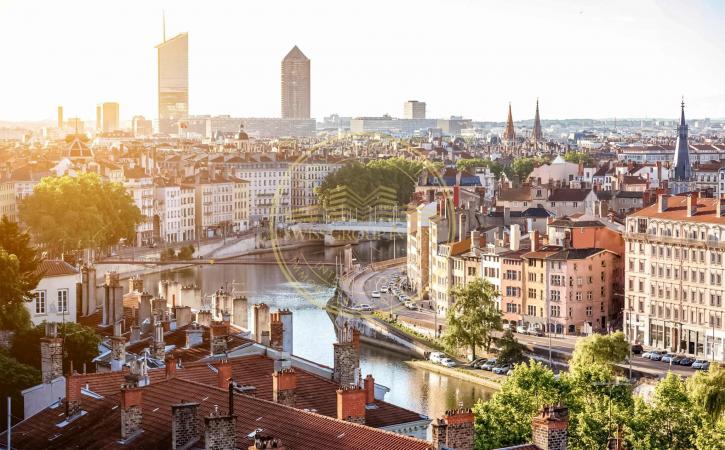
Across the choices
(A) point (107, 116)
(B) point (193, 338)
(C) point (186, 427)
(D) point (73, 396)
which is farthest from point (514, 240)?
(A) point (107, 116)

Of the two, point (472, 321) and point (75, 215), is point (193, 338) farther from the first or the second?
point (75, 215)

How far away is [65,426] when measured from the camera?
43.3 feet

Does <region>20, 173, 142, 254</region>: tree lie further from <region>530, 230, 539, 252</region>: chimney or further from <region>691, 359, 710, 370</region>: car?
<region>691, 359, 710, 370</region>: car

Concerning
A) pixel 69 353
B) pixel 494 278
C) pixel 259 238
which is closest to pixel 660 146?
pixel 259 238

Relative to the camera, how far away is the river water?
993 inches

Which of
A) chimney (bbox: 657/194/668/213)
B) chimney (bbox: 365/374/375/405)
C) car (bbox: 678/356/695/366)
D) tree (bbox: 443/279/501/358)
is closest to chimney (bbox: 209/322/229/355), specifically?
chimney (bbox: 365/374/375/405)

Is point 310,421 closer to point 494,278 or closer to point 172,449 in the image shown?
point 172,449

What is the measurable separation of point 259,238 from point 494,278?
75.3 feet

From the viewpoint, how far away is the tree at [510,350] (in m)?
27.6

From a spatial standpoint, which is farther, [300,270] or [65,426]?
[300,270]

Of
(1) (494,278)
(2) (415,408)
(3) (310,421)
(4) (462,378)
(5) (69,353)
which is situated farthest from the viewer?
(1) (494,278)

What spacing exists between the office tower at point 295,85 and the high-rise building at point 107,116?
1412 centimetres

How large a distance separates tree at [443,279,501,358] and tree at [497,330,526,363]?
632 mm

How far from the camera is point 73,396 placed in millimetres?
13477
